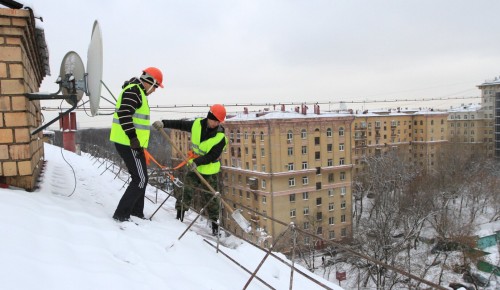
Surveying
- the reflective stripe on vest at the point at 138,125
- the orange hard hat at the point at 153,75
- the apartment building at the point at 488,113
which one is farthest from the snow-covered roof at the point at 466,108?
the reflective stripe on vest at the point at 138,125

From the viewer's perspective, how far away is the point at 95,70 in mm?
4609

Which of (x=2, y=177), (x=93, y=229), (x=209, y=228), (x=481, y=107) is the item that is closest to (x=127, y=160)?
(x=93, y=229)

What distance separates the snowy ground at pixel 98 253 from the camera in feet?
8.51

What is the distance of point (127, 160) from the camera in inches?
173

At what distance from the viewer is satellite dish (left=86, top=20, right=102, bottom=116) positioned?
178 inches

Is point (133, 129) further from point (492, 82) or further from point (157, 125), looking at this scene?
point (492, 82)

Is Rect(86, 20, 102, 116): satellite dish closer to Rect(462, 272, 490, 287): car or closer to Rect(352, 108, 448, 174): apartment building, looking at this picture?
Rect(462, 272, 490, 287): car

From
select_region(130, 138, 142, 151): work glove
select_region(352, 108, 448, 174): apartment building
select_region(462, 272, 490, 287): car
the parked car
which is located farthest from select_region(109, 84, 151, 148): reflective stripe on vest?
select_region(352, 108, 448, 174): apartment building

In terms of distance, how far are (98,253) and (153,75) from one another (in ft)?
7.51

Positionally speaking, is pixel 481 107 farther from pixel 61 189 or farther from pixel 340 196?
pixel 61 189

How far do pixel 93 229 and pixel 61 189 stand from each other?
203 centimetres

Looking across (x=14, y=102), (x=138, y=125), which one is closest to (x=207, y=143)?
(x=138, y=125)

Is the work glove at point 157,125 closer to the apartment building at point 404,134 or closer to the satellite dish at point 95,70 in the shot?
the satellite dish at point 95,70

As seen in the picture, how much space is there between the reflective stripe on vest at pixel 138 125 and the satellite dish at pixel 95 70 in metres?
0.48
